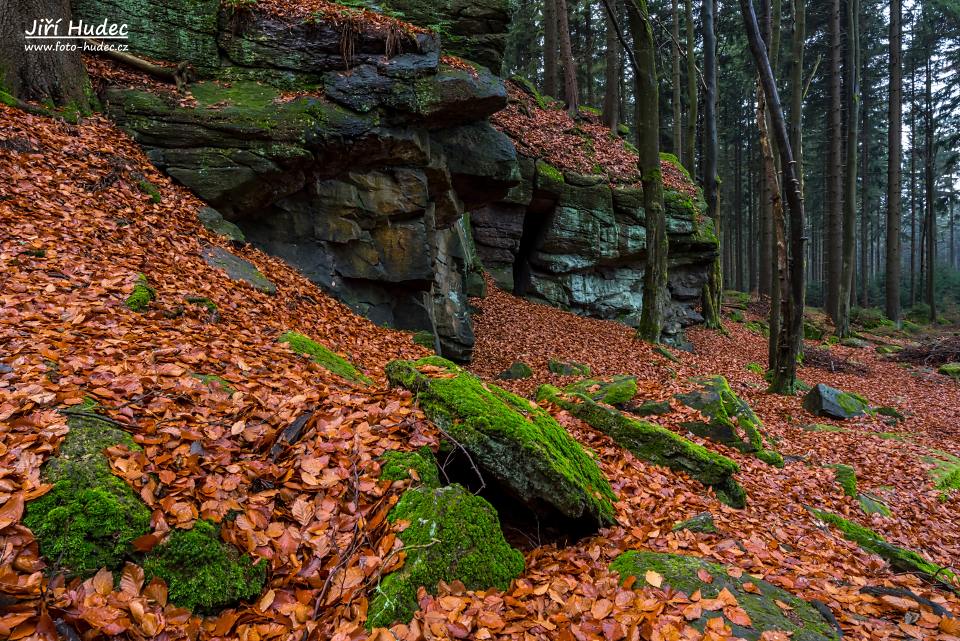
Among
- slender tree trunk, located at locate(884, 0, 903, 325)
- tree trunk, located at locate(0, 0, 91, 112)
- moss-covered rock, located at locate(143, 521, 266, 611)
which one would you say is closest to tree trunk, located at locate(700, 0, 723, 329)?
slender tree trunk, located at locate(884, 0, 903, 325)

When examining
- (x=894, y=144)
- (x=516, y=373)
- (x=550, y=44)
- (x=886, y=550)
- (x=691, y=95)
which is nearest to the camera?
(x=886, y=550)

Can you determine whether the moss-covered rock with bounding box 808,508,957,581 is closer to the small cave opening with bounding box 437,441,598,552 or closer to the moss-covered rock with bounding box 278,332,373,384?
the small cave opening with bounding box 437,441,598,552

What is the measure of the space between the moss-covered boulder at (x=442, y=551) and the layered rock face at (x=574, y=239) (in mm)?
12951

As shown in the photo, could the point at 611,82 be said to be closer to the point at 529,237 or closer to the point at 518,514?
the point at 529,237

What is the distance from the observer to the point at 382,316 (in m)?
9.96

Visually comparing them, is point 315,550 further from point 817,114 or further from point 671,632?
point 817,114

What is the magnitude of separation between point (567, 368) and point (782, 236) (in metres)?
5.03

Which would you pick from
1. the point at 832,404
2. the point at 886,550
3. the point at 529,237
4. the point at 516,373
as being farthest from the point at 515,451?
the point at 529,237

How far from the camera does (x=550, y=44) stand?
19.7 meters

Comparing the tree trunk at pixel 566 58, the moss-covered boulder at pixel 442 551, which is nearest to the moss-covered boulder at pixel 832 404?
the moss-covered boulder at pixel 442 551

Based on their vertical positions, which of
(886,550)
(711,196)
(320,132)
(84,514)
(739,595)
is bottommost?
(886,550)

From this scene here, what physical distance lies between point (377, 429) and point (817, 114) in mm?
36419

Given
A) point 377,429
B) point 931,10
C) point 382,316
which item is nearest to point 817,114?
point 931,10

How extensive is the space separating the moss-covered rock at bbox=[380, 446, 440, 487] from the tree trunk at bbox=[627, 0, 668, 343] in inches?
394
